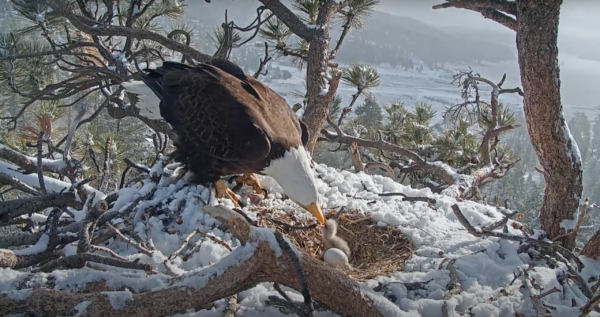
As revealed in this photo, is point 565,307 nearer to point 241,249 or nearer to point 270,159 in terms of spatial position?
point 241,249

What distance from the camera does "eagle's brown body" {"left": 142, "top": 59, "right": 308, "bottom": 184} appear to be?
8.40ft

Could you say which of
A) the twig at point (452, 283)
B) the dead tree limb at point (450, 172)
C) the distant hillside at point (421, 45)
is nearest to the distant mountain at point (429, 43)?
the distant hillside at point (421, 45)

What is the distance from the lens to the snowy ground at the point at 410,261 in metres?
1.58

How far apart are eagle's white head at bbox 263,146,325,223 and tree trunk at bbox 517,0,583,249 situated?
1349mm

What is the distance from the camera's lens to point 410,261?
7.57 feet

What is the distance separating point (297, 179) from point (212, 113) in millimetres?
733

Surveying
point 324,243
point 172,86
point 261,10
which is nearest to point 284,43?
point 261,10

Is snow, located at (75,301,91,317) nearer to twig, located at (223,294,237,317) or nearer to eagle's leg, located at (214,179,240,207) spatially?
twig, located at (223,294,237,317)

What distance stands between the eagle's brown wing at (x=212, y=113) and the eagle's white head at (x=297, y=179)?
148 mm

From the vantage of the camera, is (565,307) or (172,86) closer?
(565,307)

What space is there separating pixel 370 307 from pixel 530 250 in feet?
4.69

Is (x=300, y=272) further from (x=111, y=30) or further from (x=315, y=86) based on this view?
(x=111, y=30)

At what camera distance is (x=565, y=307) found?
1695mm

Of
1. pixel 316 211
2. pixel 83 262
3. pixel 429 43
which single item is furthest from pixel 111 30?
pixel 429 43
